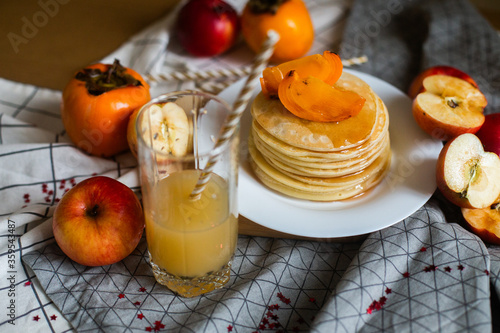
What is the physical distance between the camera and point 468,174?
1341mm

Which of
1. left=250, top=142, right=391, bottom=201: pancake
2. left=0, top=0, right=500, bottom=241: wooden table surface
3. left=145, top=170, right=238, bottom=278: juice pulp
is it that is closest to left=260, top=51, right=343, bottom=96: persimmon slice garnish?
left=250, top=142, right=391, bottom=201: pancake

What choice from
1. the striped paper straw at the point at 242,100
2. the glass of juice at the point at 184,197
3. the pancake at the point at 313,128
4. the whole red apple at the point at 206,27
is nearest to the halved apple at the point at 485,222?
the pancake at the point at 313,128

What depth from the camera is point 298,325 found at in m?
1.15

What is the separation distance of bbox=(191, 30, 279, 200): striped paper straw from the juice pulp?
0.14ft

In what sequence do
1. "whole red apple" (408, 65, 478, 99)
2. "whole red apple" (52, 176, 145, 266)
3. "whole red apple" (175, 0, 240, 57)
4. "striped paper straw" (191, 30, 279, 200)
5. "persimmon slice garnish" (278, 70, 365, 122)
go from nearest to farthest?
"striped paper straw" (191, 30, 279, 200) < "whole red apple" (52, 176, 145, 266) < "persimmon slice garnish" (278, 70, 365, 122) < "whole red apple" (408, 65, 478, 99) < "whole red apple" (175, 0, 240, 57)

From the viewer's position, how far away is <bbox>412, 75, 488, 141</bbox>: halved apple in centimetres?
146

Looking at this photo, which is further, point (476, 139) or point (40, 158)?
point (40, 158)

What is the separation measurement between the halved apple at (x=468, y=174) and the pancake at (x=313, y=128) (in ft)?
0.79

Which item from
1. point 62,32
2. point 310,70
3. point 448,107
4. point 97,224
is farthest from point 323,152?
point 62,32

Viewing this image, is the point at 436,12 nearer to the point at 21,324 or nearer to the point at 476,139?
the point at 476,139

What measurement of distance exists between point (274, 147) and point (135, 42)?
109 cm

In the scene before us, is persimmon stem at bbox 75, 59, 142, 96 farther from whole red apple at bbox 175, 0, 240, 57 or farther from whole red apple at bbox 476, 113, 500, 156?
whole red apple at bbox 476, 113, 500, 156

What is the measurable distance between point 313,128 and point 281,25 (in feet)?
2.40

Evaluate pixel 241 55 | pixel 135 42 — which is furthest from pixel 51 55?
pixel 241 55
